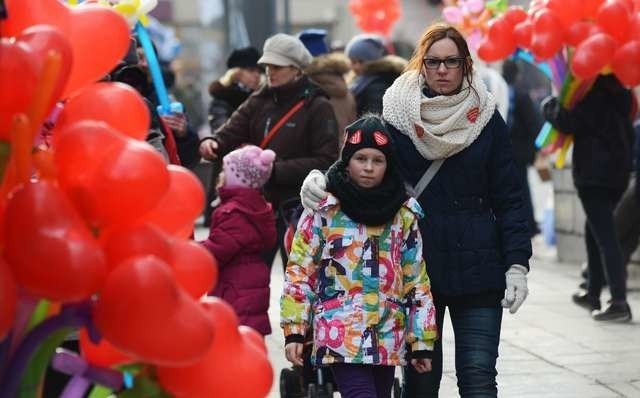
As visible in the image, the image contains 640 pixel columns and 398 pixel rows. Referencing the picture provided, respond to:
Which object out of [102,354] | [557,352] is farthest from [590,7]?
[102,354]

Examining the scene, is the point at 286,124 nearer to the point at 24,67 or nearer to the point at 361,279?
the point at 361,279

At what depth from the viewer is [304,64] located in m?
7.73

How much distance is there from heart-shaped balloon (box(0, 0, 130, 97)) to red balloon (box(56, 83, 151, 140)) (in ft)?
0.13

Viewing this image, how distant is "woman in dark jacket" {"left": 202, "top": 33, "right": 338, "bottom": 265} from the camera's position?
738 cm

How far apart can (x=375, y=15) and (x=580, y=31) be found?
7.55 meters

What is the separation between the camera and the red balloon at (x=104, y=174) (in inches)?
106

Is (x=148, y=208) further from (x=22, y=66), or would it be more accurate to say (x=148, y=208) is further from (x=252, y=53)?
(x=252, y=53)

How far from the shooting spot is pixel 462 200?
511 centimetres

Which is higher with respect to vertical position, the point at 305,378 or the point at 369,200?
the point at 369,200

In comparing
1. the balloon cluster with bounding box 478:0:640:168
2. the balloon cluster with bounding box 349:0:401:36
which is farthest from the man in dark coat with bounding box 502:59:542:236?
the balloon cluster with bounding box 478:0:640:168

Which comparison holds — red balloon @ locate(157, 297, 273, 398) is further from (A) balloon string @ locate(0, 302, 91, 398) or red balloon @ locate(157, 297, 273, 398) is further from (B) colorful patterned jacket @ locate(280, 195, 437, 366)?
(B) colorful patterned jacket @ locate(280, 195, 437, 366)

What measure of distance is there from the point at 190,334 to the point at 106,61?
665 mm

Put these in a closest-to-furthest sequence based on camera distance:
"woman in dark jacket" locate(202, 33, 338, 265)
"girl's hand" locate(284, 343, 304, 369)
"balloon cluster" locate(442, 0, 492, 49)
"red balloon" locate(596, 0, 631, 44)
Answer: "girl's hand" locate(284, 343, 304, 369)
"woman in dark jacket" locate(202, 33, 338, 265)
"red balloon" locate(596, 0, 631, 44)
"balloon cluster" locate(442, 0, 492, 49)

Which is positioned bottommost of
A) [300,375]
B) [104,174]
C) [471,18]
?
[300,375]
